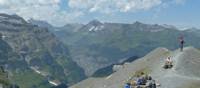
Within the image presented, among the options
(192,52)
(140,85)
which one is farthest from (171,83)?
(192,52)

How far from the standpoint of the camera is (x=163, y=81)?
68.2m

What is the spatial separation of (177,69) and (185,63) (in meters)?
5.11

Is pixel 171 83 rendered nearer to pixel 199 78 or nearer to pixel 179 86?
pixel 179 86

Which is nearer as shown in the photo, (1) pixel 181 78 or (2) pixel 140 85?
(2) pixel 140 85

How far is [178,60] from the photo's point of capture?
269 ft

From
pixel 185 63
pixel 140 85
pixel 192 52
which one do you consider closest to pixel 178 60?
pixel 185 63

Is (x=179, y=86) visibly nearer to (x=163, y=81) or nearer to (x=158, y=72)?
(x=163, y=81)

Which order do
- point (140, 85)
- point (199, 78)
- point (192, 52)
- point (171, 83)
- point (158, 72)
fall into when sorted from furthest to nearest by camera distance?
point (192, 52) → point (158, 72) → point (199, 78) → point (171, 83) → point (140, 85)

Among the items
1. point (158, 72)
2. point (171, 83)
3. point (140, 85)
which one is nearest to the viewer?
point (140, 85)

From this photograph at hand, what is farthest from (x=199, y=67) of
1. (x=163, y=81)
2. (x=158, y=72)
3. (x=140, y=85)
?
(x=140, y=85)

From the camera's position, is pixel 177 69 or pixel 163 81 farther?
pixel 177 69

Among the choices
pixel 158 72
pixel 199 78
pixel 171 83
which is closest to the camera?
pixel 171 83

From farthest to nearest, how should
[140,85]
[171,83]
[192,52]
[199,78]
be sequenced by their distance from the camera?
[192,52] → [199,78] → [171,83] → [140,85]

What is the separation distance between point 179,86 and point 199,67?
16.0m
